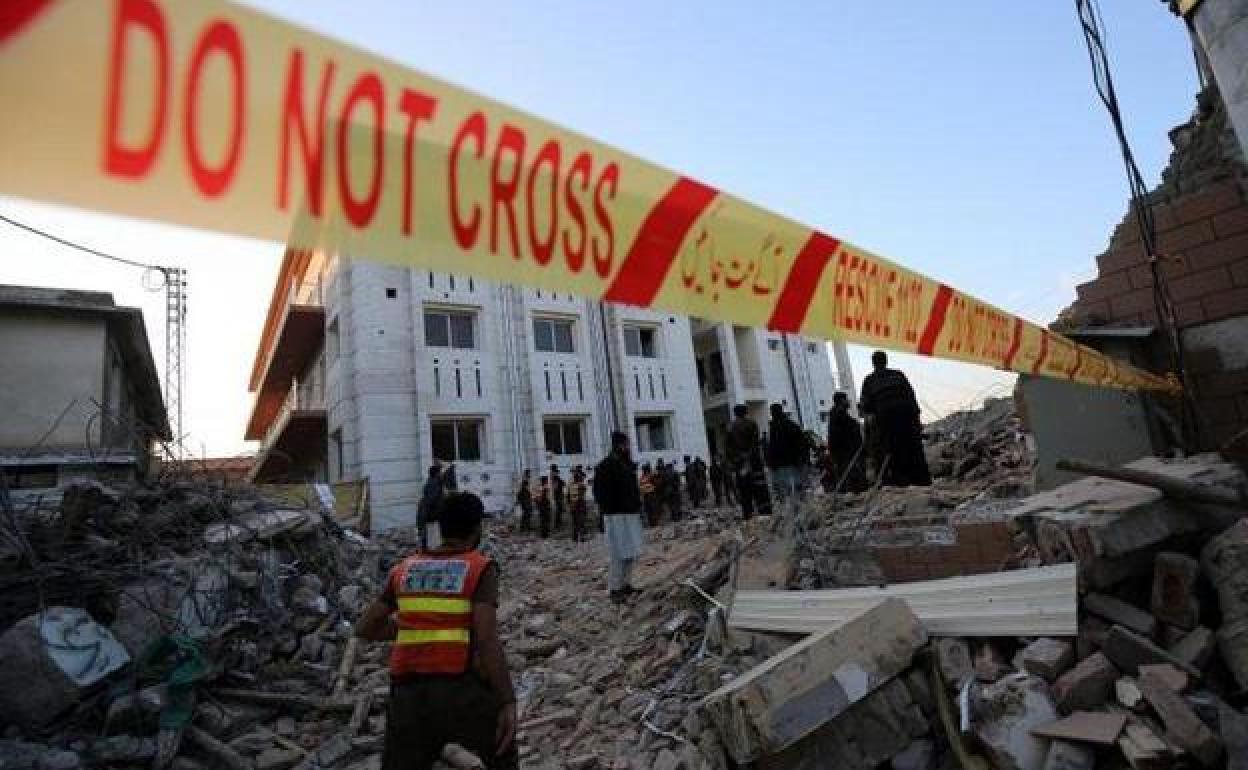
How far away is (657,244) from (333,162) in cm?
93

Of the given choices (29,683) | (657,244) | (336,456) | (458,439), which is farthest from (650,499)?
(657,244)

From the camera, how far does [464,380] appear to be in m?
19.8

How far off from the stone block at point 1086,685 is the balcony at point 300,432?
21.2 metres

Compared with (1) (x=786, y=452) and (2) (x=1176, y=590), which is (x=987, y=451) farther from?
(2) (x=1176, y=590)

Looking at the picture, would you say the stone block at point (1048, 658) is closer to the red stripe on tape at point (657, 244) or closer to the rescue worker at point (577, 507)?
the red stripe on tape at point (657, 244)

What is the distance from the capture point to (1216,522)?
3629 mm

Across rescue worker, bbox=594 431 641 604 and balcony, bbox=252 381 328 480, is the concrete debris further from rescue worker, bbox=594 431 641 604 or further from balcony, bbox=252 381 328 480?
balcony, bbox=252 381 328 480

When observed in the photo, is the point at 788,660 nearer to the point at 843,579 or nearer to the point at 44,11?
the point at 843,579

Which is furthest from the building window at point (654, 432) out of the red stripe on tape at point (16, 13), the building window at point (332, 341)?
the red stripe on tape at point (16, 13)

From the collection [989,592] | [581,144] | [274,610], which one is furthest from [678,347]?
[581,144]

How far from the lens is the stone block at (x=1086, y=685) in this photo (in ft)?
9.90

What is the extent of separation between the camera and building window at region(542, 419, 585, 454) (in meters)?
21.2

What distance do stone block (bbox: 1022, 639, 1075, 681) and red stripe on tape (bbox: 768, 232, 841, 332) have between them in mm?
2186

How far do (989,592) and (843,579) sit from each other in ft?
4.63
